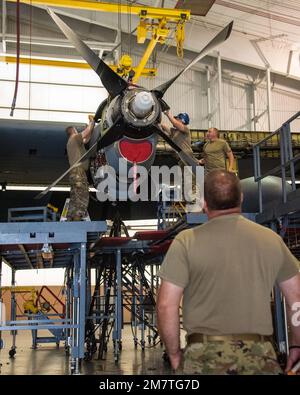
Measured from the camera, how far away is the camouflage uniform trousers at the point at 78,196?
8008 mm

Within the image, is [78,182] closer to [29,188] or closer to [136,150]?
[136,150]

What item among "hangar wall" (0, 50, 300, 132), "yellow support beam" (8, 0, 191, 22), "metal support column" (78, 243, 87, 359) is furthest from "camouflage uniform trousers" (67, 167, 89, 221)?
"hangar wall" (0, 50, 300, 132)

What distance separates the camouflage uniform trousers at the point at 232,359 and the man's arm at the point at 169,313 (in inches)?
5.4

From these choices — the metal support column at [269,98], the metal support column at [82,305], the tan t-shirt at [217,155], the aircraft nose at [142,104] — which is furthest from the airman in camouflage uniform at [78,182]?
the metal support column at [269,98]

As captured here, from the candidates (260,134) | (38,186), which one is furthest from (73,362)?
(260,134)

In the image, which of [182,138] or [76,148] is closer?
[76,148]

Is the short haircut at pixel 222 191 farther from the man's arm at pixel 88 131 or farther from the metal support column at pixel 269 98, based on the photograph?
the metal support column at pixel 269 98

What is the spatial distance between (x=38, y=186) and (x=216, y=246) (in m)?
11.8

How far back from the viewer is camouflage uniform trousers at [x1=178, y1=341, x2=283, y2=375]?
2518 millimetres

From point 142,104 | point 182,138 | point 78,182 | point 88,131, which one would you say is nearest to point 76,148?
point 88,131

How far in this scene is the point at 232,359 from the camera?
2518mm

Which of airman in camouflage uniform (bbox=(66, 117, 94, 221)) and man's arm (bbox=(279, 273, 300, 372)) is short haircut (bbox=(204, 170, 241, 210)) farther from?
airman in camouflage uniform (bbox=(66, 117, 94, 221))

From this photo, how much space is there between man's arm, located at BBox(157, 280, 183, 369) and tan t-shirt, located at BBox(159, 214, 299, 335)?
0.16ft

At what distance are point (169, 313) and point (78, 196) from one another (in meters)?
5.68
